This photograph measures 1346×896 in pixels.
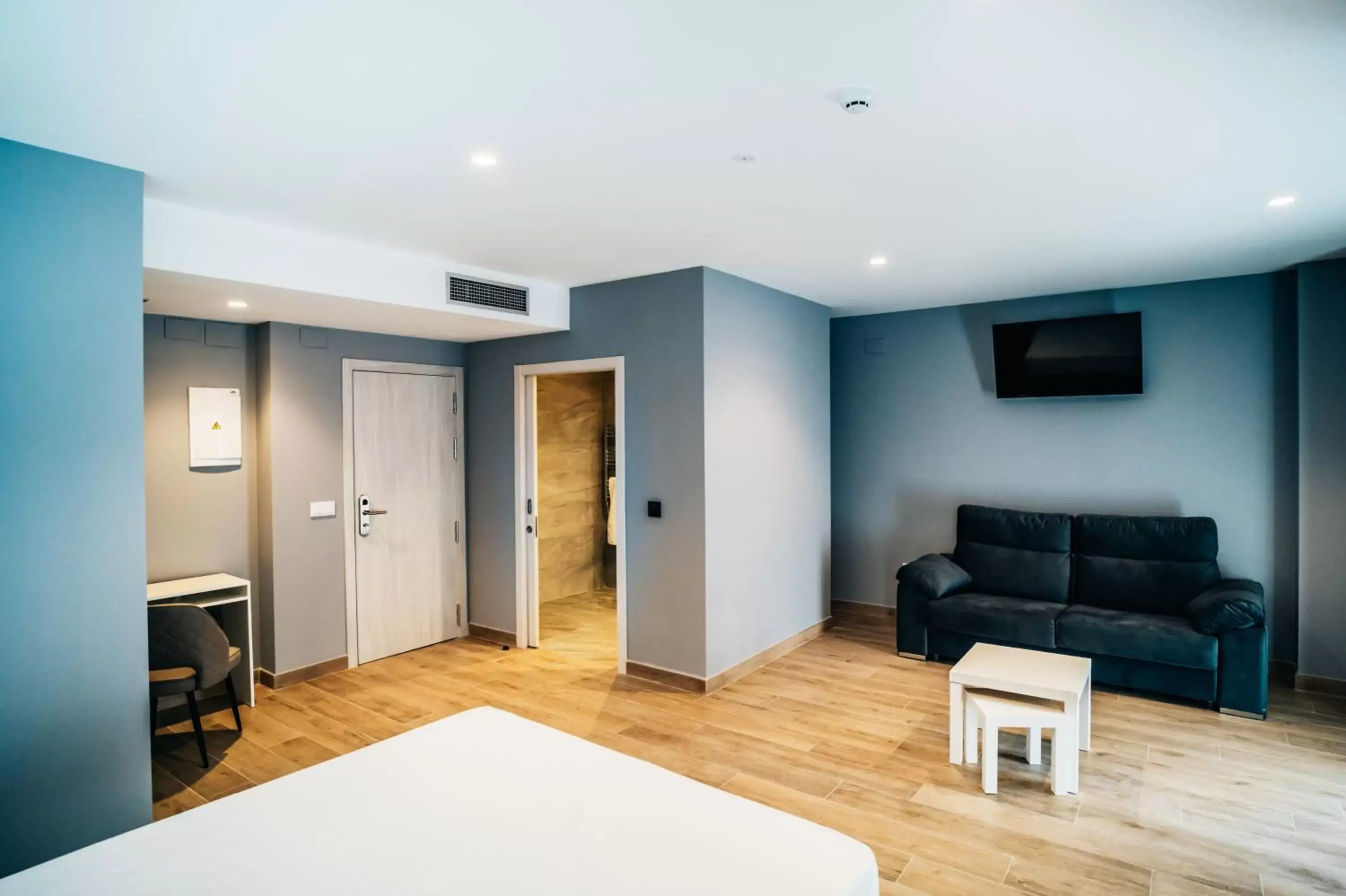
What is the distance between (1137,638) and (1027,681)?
153cm

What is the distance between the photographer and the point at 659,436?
473 cm

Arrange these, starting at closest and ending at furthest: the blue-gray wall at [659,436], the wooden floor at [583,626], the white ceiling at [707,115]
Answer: the white ceiling at [707,115], the blue-gray wall at [659,436], the wooden floor at [583,626]

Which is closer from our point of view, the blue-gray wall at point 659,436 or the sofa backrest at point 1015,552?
the blue-gray wall at point 659,436

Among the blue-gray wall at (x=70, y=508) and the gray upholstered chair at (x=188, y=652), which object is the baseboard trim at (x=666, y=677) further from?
the blue-gray wall at (x=70, y=508)

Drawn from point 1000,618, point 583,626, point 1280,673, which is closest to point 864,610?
point 1000,618

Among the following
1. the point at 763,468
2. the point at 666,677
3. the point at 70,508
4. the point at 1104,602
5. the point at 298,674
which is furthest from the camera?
the point at 763,468

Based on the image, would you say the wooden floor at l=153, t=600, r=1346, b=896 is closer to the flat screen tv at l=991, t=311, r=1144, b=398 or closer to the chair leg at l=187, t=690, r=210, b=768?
the chair leg at l=187, t=690, r=210, b=768

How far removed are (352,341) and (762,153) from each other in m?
3.60

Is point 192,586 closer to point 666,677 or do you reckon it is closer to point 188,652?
point 188,652

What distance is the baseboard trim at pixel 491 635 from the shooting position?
5.63m

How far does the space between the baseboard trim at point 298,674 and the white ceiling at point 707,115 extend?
2.87m

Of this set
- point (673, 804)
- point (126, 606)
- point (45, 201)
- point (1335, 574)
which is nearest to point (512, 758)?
point (673, 804)

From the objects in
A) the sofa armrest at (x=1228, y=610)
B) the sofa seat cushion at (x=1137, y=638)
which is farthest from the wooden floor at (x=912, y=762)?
the sofa armrest at (x=1228, y=610)

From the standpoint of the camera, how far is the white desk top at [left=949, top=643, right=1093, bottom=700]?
330 cm
